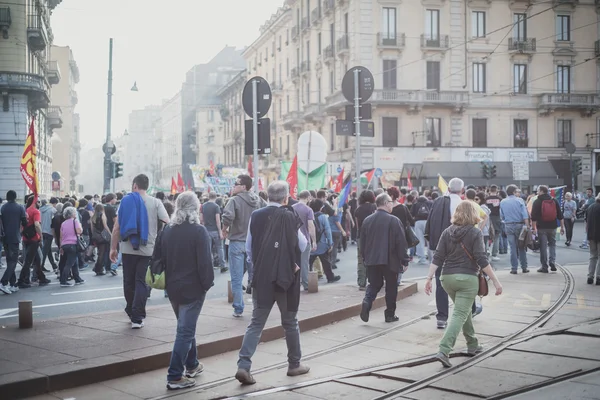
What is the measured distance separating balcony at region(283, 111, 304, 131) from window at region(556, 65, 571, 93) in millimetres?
18726

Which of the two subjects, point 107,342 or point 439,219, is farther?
point 439,219

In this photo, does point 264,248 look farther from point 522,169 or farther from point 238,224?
point 522,169

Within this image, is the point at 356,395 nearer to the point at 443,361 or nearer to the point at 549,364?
the point at 443,361

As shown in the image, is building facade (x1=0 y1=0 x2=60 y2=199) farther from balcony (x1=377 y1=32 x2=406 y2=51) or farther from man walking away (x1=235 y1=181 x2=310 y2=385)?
man walking away (x1=235 y1=181 x2=310 y2=385)

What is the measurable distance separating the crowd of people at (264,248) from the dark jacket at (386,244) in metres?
0.01

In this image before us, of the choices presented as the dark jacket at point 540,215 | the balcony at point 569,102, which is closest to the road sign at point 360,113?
the dark jacket at point 540,215

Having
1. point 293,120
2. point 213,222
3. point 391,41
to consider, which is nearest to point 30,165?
point 213,222

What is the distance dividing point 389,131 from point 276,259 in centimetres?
3823

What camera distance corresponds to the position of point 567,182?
152 feet

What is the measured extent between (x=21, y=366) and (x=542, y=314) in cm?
693

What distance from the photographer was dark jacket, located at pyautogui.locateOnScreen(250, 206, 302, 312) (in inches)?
255

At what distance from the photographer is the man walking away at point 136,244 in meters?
8.55

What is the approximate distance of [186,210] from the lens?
21.3 ft

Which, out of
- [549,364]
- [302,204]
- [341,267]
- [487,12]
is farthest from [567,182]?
[549,364]
